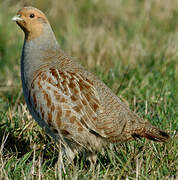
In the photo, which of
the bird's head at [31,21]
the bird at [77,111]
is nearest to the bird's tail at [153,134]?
the bird at [77,111]

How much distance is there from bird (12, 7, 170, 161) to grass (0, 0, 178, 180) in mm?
144

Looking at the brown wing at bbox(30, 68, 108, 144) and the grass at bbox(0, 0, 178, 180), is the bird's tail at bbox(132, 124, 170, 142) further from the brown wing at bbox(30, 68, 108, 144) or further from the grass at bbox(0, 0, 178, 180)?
the brown wing at bbox(30, 68, 108, 144)

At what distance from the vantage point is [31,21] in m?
4.20

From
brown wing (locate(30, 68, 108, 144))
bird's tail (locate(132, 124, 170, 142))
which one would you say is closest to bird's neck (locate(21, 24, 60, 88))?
brown wing (locate(30, 68, 108, 144))

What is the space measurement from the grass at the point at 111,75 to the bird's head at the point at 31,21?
86 centimetres

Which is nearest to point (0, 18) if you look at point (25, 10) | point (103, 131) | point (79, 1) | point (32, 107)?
point (79, 1)

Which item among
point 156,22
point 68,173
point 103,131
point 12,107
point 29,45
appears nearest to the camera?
point 68,173

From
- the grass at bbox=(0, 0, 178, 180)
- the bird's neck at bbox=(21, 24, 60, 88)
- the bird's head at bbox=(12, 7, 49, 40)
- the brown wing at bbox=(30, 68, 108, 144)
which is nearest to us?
the grass at bbox=(0, 0, 178, 180)

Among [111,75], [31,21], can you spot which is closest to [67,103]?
[31,21]

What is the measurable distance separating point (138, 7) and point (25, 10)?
15.4 feet

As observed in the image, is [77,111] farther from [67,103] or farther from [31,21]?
[31,21]

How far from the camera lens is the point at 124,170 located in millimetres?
3463

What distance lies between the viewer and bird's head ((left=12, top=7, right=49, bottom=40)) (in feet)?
13.8

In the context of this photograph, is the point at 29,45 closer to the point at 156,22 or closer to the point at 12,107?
the point at 12,107
